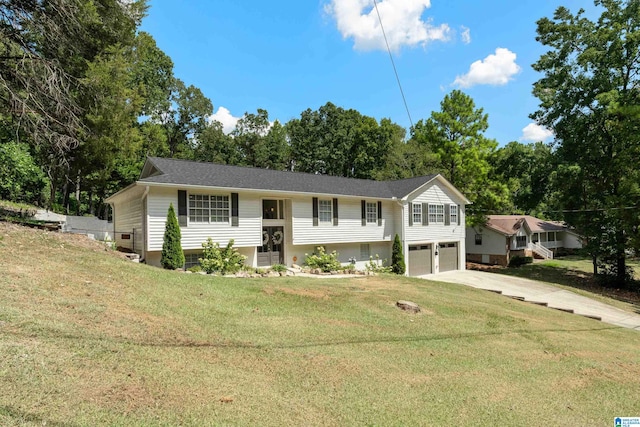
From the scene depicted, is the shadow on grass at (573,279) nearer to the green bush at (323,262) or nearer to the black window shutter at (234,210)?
the green bush at (323,262)

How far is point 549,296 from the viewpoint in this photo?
17.6 m

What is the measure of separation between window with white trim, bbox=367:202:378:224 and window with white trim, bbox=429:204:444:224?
15.0 ft

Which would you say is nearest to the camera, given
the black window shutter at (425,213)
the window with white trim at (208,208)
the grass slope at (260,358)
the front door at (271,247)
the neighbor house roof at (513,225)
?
the grass slope at (260,358)

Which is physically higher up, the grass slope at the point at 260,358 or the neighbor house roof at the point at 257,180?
the neighbor house roof at the point at 257,180

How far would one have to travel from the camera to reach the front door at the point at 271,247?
1742 centimetres

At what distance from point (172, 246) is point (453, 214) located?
19.2m

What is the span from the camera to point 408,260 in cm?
2212

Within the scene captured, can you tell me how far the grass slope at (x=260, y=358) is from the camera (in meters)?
3.92

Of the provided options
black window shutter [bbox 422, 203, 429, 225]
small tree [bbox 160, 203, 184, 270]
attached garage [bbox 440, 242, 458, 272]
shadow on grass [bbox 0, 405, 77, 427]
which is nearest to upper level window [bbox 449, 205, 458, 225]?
attached garage [bbox 440, 242, 458, 272]

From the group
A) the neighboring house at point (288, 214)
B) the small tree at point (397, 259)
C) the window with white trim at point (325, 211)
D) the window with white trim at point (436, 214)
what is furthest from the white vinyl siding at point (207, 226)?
the window with white trim at point (436, 214)

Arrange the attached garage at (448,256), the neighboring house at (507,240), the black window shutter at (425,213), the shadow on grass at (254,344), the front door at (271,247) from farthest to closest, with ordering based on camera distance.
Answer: the neighboring house at (507,240)
the attached garage at (448,256)
the black window shutter at (425,213)
the front door at (271,247)
the shadow on grass at (254,344)

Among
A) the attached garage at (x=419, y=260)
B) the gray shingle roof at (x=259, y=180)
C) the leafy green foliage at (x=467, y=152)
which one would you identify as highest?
the leafy green foliage at (x=467, y=152)

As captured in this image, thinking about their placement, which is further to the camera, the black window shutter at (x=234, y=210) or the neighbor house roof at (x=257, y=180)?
the black window shutter at (x=234, y=210)

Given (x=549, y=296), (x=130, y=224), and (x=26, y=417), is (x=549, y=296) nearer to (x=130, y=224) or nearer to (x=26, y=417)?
(x=26, y=417)
